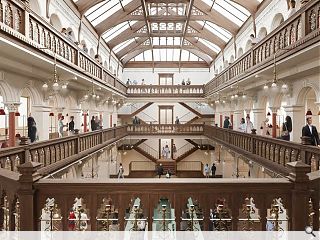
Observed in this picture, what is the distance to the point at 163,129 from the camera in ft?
111

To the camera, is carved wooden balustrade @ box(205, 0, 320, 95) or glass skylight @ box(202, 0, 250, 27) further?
glass skylight @ box(202, 0, 250, 27)

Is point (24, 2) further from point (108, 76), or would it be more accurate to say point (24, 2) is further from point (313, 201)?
point (108, 76)

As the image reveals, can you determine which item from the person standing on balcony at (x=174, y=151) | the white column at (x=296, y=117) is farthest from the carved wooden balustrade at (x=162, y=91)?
the white column at (x=296, y=117)

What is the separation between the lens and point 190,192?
373 cm

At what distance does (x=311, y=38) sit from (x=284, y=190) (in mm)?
6579

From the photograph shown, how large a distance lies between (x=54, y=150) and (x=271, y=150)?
760 cm

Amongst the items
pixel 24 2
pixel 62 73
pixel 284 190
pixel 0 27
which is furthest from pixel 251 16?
pixel 284 190

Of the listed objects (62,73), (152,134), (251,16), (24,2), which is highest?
(251,16)

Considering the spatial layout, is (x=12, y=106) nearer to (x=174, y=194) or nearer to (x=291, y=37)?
(x=291, y=37)

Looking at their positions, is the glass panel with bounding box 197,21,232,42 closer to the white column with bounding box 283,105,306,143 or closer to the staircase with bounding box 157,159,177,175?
the staircase with bounding box 157,159,177,175

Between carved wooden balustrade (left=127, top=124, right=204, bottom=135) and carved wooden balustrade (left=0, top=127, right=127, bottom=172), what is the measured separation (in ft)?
32.2

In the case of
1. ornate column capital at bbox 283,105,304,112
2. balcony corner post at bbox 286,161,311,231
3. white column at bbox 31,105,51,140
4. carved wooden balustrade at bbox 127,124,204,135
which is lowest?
carved wooden balustrade at bbox 127,124,204,135

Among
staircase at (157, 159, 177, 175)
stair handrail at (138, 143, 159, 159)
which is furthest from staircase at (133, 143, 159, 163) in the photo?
staircase at (157, 159, 177, 175)

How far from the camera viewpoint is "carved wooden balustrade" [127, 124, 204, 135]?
33531 millimetres
